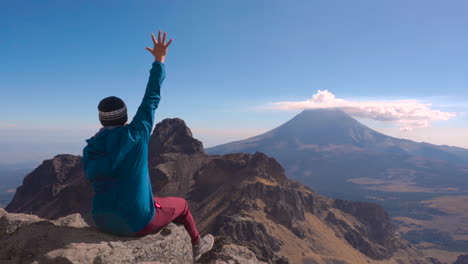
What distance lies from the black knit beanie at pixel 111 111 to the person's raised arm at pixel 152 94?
20cm

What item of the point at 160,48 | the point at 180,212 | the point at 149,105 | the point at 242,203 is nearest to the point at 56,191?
the point at 242,203

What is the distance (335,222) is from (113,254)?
75.2m

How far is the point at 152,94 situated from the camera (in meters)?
4.63

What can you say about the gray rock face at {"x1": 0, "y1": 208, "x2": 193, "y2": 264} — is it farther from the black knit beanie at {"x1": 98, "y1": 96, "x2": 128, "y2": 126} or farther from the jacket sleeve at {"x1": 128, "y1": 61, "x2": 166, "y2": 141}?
the black knit beanie at {"x1": 98, "y1": 96, "x2": 128, "y2": 126}

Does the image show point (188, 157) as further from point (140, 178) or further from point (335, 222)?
point (140, 178)

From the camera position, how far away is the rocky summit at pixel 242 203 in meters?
50.8

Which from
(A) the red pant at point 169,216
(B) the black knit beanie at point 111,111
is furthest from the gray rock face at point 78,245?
(B) the black knit beanie at point 111,111

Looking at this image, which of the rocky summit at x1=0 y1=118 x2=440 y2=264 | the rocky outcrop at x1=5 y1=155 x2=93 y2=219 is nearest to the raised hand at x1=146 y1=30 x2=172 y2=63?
the rocky summit at x1=0 y1=118 x2=440 y2=264

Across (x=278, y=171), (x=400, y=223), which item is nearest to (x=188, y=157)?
(x=278, y=171)

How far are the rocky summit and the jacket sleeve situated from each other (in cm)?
4011

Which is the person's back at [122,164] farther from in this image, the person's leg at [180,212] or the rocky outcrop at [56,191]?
the rocky outcrop at [56,191]

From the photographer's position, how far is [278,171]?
73.2m

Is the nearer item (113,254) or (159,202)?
(113,254)

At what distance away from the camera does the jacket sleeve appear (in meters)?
4.40
